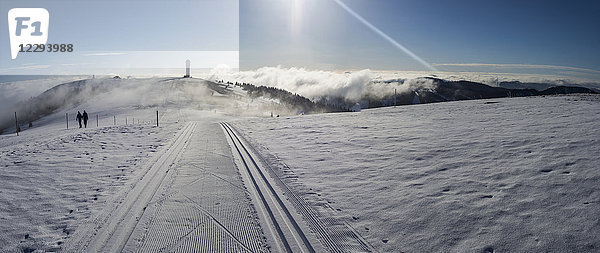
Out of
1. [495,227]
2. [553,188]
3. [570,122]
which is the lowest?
[495,227]

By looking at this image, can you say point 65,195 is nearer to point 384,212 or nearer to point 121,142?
point 384,212

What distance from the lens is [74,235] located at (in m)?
5.70

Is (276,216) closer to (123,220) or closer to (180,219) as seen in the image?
(180,219)

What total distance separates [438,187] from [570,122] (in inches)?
378

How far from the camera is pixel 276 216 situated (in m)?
6.45

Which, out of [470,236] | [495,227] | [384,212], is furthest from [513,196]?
[384,212]

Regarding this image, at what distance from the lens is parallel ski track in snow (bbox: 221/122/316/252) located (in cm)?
529

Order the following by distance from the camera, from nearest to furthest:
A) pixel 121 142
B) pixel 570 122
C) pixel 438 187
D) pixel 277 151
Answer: pixel 438 187
pixel 570 122
pixel 277 151
pixel 121 142

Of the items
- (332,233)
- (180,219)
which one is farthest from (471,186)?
(180,219)

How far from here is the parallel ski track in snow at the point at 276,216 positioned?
5.29 m

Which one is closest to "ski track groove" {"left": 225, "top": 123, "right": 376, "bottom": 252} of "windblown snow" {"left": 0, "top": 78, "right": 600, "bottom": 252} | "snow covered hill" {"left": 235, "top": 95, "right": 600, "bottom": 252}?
"windblown snow" {"left": 0, "top": 78, "right": 600, "bottom": 252}

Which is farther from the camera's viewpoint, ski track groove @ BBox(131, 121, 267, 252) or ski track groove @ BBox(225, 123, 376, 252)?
ski track groove @ BBox(225, 123, 376, 252)

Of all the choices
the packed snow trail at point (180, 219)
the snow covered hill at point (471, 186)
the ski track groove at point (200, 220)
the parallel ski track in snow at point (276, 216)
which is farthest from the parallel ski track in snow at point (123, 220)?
the snow covered hill at point (471, 186)

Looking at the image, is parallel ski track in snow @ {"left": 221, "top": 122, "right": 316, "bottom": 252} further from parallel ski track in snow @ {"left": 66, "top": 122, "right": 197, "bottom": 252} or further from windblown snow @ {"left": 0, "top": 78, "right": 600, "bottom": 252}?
parallel ski track in snow @ {"left": 66, "top": 122, "right": 197, "bottom": 252}
